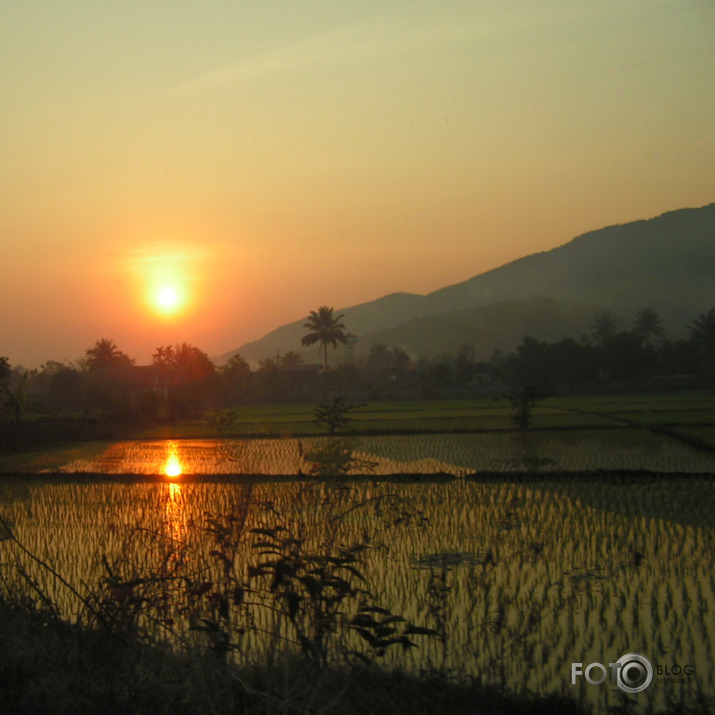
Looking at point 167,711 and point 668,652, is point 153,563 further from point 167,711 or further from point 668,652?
point 668,652

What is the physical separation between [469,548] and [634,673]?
10.3ft

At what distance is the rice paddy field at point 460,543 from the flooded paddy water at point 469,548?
21 mm

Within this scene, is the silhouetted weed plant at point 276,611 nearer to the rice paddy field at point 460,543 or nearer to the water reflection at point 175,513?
the rice paddy field at point 460,543

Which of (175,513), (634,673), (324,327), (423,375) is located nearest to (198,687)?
(634,673)

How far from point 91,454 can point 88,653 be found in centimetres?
1733

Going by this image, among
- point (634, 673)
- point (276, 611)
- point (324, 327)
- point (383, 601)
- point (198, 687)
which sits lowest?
point (634, 673)

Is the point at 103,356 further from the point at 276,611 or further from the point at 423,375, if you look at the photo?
the point at 276,611

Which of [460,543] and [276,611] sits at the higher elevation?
[276,611]

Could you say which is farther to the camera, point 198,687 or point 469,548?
point 469,548

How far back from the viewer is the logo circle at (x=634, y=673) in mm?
4309

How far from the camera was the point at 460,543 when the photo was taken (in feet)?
25.7

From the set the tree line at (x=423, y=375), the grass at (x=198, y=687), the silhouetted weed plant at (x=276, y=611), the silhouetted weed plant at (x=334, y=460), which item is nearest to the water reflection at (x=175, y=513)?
the silhouetted weed plant at (x=334, y=460)

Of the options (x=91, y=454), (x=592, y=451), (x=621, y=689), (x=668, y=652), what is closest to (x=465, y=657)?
(x=621, y=689)

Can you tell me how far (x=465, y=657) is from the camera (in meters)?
4.76
